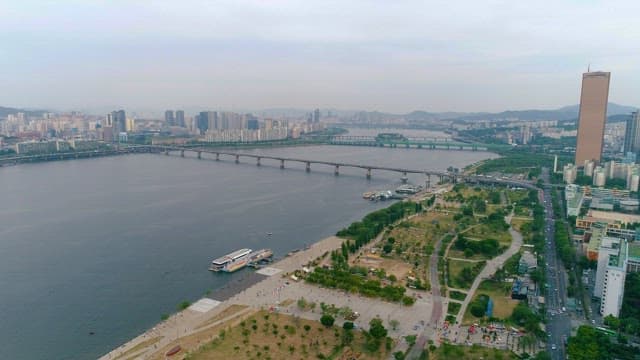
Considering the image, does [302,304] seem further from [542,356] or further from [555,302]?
[555,302]

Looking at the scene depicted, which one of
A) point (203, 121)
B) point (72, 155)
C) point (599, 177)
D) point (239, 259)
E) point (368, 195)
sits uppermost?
point (203, 121)

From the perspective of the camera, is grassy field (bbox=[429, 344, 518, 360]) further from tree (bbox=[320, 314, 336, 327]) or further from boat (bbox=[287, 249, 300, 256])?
boat (bbox=[287, 249, 300, 256])

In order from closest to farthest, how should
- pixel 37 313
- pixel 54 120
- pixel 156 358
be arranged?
pixel 156 358, pixel 37 313, pixel 54 120

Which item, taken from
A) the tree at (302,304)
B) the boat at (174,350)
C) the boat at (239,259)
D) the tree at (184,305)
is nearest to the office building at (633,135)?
the boat at (239,259)

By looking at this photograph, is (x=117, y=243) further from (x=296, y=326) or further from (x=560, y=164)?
(x=560, y=164)

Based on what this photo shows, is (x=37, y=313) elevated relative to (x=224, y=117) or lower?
lower

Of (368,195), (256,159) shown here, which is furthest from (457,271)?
(256,159)

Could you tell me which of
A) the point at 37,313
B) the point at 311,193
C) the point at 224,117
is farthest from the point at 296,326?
the point at 224,117

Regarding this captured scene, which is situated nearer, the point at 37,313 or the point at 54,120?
the point at 37,313
